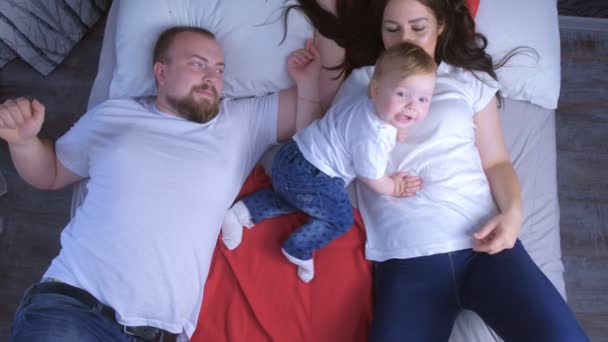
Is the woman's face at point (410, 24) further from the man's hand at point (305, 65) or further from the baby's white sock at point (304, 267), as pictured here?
the baby's white sock at point (304, 267)

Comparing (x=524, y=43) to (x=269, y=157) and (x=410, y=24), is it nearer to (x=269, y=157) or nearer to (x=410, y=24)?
(x=410, y=24)

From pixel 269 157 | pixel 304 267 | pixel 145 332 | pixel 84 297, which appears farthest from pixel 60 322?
Result: pixel 269 157

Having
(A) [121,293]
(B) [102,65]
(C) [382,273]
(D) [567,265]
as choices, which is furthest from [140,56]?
(D) [567,265]

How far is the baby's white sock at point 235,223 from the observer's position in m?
1.52

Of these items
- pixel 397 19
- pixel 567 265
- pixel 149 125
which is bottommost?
pixel 567 265

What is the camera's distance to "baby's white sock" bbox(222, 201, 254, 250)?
1519 mm

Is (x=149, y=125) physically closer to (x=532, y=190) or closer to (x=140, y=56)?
(x=140, y=56)

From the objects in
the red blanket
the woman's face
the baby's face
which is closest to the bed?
the red blanket

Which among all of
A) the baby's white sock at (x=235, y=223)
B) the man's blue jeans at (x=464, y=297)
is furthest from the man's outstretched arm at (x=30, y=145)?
the man's blue jeans at (x=464, y=297)

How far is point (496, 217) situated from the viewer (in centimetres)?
136

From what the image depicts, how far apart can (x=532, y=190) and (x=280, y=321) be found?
0.87 meters

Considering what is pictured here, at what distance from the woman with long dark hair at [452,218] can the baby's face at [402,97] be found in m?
0.18

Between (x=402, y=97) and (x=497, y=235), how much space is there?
0.44 meters

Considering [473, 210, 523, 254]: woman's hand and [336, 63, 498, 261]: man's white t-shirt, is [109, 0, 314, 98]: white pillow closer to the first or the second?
[336, 63, 498, 261]: man's white t-shirt
